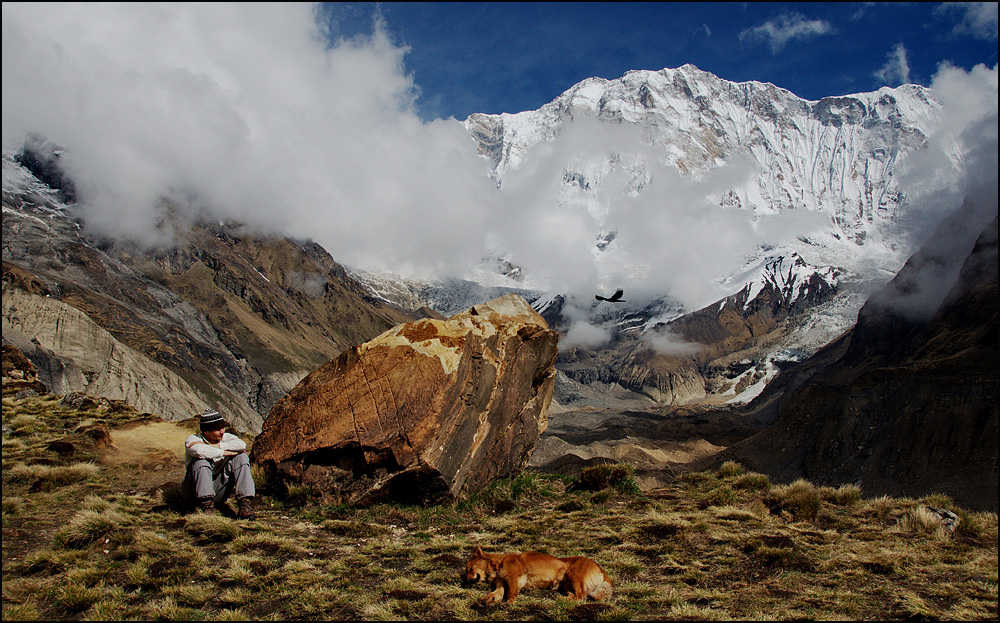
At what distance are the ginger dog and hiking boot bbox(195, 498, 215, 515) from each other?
18.2 feet

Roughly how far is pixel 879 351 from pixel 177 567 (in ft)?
534

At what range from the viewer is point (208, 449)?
10086mm

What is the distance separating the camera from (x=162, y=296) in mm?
140875

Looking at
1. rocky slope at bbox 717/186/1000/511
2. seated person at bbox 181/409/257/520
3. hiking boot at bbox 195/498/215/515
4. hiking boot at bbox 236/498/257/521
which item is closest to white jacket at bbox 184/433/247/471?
seated person at bbox 181/409/257/520

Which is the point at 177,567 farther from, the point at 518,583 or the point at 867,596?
the point at 867,596

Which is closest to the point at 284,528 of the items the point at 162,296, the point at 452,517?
the point at 452,517

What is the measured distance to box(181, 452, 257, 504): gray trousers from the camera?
33.7 feet

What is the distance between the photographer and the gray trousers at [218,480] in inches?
404

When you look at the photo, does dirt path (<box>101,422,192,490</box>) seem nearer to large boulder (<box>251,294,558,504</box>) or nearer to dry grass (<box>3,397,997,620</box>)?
dry grass (<box>3,397,997,620</box>)

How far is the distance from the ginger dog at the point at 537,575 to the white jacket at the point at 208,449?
5.28 metres

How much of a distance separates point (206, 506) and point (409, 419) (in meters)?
4.35

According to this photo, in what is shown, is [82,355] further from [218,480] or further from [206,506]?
[206,506]

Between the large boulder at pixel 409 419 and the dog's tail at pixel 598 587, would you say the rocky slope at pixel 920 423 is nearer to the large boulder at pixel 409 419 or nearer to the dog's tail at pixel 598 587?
the large boulder at pixel 409 419

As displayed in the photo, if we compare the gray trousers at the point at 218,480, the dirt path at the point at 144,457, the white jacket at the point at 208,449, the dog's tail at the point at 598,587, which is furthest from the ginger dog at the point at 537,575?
the dirt path at the point at 144,457
